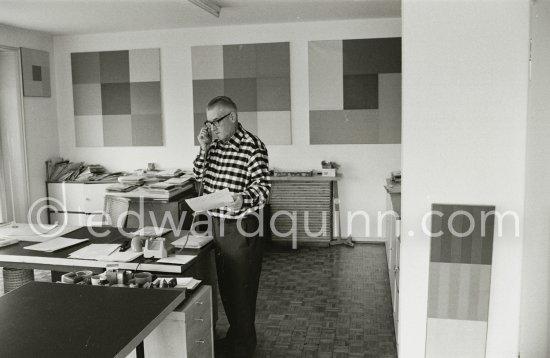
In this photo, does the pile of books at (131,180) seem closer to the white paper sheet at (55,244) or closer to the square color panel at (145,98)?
the square color panel at (145,98)

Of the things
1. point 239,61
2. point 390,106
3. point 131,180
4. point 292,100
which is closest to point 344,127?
point 390,106

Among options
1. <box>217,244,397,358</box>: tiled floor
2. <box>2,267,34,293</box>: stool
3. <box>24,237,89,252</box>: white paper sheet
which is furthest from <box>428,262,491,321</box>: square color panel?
<box>2,267,34,293</box>: stool

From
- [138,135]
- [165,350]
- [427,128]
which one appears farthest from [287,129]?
[165,350]

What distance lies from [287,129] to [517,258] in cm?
410

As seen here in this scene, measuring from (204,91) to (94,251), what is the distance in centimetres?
375

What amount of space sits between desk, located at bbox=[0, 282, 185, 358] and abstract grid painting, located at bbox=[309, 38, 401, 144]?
173 inches

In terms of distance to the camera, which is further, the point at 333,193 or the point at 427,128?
the point at 333,193

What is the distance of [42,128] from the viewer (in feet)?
22.8

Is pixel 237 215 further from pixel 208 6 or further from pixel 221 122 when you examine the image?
pixel 208 6

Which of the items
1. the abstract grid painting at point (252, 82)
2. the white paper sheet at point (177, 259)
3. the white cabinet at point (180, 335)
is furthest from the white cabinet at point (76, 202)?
the white cabinet at point (180, 335)

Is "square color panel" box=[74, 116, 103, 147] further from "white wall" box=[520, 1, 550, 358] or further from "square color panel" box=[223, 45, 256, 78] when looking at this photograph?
"white wall" box=[520, 1, 550, 358]

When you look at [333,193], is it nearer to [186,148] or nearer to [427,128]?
[186,148]

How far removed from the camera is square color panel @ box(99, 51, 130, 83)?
22.8 ft

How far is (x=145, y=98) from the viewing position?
693 centimetres
